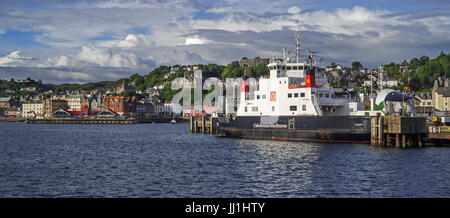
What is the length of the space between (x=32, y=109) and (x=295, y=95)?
16323cm

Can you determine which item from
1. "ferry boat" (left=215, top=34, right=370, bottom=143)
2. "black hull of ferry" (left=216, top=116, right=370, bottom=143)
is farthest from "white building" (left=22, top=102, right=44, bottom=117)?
"black hull of ferry" (left=216, top=116, right=370, bottom=143)

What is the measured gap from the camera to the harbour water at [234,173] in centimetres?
1922

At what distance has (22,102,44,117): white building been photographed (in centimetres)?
17862

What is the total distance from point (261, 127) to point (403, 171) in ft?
71.6

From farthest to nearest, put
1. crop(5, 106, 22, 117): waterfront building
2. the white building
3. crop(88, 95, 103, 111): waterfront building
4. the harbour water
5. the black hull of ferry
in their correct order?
crop(5, 106, 22, 117): waterfront building → the white building → crop(88, 95, 103, 111): waterfront building → the black hull of ferry → the harbour water

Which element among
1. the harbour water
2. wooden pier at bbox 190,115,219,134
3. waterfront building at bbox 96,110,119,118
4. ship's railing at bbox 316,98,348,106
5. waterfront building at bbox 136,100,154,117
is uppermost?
waterfront building at bbox 136,100,154,117

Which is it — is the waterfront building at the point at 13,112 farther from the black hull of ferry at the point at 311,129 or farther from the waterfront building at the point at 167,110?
the black hull of ferry at the point at 311,129

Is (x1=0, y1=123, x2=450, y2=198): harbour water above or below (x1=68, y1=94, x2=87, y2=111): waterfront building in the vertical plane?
below

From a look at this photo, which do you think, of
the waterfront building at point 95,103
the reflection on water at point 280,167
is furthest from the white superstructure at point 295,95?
the waterfront building at point 95,103

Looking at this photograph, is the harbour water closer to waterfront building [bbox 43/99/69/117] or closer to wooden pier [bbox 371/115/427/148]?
wooden pier [bbox 371/115/427/148]

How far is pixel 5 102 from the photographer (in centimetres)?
19525

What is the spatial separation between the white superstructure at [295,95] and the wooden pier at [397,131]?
5.65m
